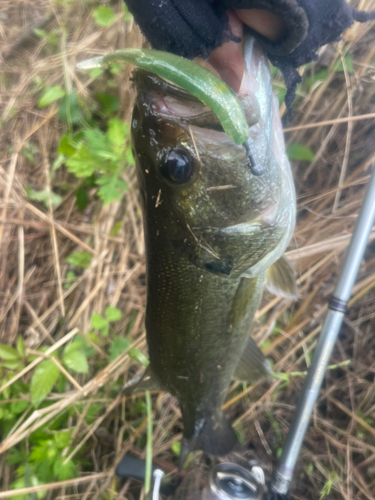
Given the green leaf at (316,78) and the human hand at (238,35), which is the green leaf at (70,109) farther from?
the human hand at (238,35)

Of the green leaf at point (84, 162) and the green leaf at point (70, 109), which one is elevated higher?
the green leaf at point (70, 109)

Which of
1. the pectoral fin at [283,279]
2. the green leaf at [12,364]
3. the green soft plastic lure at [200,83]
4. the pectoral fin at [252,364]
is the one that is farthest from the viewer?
the green leaf at [12,364]

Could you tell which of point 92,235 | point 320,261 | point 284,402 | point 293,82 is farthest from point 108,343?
point 293,82

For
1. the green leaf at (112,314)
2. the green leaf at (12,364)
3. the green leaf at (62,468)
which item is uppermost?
the green leaf at (112,314)

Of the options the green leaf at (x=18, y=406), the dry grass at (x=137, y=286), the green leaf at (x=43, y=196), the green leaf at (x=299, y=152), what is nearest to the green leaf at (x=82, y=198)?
the dry grass at (x=137, y=286)

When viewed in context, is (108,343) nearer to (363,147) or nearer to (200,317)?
(200,317)

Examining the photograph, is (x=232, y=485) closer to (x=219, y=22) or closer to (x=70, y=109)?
(x=219, y=22)

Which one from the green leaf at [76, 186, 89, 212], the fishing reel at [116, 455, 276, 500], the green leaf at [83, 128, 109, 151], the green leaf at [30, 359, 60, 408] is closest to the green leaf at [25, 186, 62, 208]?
the green leaf at [76, 186, 89, 212]
